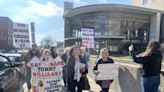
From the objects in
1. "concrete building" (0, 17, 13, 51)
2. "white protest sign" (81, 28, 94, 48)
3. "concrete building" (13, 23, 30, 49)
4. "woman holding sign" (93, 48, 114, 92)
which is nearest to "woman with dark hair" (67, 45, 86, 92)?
"woman holding sign" (93, 48, 114, 92)

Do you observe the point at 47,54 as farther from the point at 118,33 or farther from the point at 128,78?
the point at 118,33

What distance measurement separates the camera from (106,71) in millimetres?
7180

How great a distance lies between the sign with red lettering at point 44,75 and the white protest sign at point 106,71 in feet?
4.30

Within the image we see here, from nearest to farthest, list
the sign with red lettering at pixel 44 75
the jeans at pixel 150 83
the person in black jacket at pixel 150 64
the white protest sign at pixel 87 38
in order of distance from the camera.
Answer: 1. the person in black jacket at pixel 150 64
2. the jeans at pixel 150 83
3. the sign with red lettering at pixel 44 75
4. the white protest sign at pixel 87 38

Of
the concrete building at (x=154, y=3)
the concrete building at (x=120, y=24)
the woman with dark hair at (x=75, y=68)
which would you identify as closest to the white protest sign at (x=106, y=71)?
the woman with dark hair at (x=75, y=68)

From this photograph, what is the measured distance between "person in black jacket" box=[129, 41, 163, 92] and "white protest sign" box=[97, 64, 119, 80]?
1401mm

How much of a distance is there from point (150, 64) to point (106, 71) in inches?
64.5

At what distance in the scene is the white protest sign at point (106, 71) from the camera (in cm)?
716

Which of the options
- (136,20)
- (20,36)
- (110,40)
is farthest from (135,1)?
(20,36)

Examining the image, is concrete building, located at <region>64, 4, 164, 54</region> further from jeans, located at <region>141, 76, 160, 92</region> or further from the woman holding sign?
jeans, located at <region>141, 76, 160, 92</region>

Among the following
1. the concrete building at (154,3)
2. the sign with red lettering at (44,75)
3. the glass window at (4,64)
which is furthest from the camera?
the concrete building at (154,3)

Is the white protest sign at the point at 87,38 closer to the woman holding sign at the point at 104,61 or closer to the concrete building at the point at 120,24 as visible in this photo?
the woman holding sign at the point at 104,61

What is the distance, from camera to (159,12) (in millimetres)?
65250

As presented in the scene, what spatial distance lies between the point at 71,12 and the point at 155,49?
212 feet
